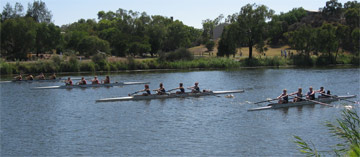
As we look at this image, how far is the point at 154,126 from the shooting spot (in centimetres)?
2464

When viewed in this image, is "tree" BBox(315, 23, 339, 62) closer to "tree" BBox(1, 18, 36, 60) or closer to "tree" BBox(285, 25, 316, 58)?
"tree" BBox(285, 25, 316, 58)

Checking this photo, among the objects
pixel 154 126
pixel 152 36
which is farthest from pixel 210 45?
pixel 154 126

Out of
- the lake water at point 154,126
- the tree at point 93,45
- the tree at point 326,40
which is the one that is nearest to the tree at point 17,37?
the tree at point 93,45

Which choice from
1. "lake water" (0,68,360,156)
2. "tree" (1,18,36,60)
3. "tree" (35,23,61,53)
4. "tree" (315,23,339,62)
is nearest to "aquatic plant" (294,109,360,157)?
"lake water" (0,68,360,156)

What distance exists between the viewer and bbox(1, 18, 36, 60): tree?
221 ft

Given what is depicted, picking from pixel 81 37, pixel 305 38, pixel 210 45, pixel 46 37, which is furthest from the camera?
pixel 210 45

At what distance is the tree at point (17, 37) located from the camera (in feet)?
221

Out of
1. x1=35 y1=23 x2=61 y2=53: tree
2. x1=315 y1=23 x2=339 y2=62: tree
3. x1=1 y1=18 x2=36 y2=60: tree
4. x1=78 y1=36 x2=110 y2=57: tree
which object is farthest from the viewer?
x1=78 y1=36 x2=110 y2=57: tree

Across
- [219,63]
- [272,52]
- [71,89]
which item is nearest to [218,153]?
[71,89]

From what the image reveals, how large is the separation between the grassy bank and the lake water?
20769mm

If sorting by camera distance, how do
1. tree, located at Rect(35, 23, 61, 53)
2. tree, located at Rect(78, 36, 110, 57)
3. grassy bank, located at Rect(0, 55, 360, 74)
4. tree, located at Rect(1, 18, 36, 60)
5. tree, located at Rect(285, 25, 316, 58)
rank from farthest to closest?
tree, located at Rect(78, 36, 110, 57), tree, located at Rect(35, 23, 61, 53), tree, located at Rect(285, 25, 316, 58), tree, located at Rect(1, 18, 36, 60), grassy bank, located at Rect(0, 55, 360, 74)

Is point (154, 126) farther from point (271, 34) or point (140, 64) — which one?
point (271, 34)

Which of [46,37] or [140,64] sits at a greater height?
[46,37]

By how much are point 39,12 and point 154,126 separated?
76815 millimetres
